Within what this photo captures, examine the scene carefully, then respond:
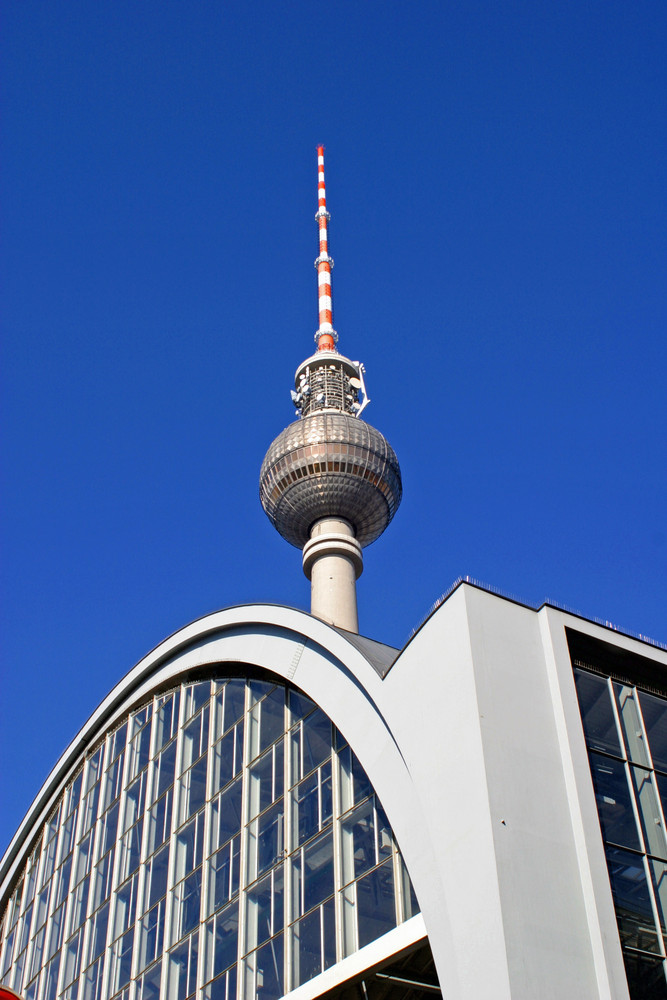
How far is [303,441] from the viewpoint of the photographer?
156ft

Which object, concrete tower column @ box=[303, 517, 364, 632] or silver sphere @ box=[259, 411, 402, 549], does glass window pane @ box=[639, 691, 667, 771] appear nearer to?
concrete tower column @ box=[303, 517, 364, 632]

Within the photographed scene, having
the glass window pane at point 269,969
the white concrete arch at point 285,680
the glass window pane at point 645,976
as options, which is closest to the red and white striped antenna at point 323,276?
the white concrete arch at point 285,680

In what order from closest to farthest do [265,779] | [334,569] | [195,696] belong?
[265,779]
[195,696]
[334,569]

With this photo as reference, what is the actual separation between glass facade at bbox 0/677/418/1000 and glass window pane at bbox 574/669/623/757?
4.33 m

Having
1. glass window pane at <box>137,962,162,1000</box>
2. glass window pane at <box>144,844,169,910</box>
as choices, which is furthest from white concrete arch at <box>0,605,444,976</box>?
glass window pane at <box>137,962,162,1000</box>

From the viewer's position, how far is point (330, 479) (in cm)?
4659

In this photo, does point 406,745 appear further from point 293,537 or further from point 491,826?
point 293,537

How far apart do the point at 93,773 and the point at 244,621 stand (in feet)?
34.0

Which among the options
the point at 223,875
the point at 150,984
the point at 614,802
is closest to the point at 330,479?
the point at 223,875

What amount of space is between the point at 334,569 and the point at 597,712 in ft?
78.2

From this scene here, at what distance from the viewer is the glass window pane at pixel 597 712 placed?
20250mm

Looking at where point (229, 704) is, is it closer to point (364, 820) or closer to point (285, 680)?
point (285, 680)

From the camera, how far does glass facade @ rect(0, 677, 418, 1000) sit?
22609 mm

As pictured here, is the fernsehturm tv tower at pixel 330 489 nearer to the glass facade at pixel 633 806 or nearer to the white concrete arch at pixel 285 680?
the white concrete arch at pixel 285 680
